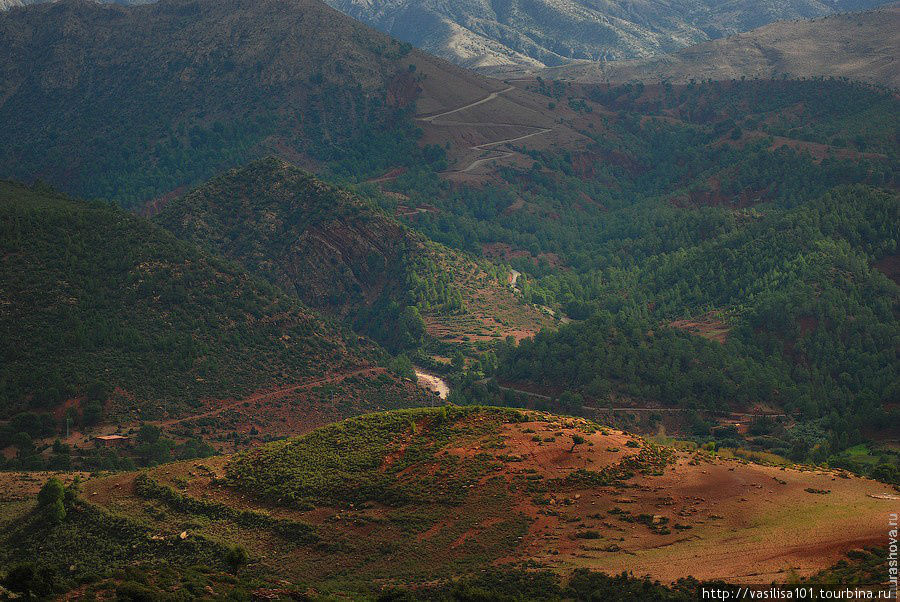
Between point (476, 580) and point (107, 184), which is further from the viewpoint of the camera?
point (107, 184)

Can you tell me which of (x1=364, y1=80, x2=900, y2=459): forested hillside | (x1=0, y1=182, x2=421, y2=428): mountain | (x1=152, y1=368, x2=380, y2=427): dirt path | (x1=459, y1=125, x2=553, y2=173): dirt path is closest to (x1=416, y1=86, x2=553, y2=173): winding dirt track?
(x1=459, y1=125, x2=553, y2=173): dirt path

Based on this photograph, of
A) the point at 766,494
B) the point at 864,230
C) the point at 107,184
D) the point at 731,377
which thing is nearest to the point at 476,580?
the point at 766,494

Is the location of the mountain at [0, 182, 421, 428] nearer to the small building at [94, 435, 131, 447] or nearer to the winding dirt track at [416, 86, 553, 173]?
the small building at [94, 435, 131, 447]

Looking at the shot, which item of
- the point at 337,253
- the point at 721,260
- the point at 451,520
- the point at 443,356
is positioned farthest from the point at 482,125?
the point at 451,520

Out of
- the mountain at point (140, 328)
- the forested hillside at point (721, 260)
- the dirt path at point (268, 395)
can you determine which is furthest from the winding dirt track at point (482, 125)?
the dirt path at point (268, 395)

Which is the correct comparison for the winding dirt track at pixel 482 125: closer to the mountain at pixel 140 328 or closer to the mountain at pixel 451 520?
the mountain at pixel 140 328

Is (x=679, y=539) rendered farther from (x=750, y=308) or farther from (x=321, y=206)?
(x=321, y=206)
